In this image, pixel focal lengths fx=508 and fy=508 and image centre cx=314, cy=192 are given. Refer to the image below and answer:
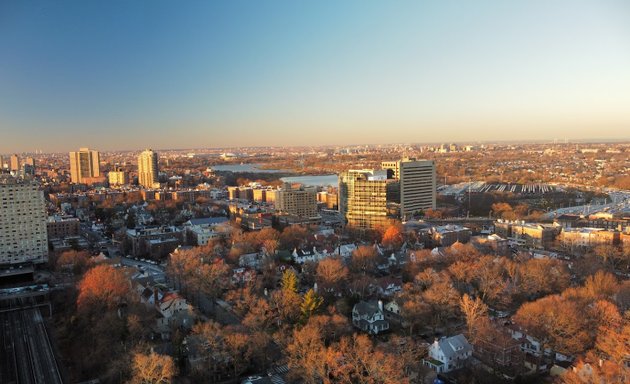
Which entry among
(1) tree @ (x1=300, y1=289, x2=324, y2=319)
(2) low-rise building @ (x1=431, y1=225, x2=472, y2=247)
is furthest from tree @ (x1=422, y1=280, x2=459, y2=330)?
(2) low-rise building @ (x1=431, y1=225, x2=472, y2=247)

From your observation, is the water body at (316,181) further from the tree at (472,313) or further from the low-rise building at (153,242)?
the tree at (472,313)

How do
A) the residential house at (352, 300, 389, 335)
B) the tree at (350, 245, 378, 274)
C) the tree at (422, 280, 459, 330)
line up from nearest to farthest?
the tree at (422, 280, 459, 330), the residential house at (352, 300, 389, 335), the tree at (350, 245, 378, 274)

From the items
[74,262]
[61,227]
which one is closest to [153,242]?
[74,262]

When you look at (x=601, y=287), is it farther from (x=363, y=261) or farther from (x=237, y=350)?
(x=237, y=350)

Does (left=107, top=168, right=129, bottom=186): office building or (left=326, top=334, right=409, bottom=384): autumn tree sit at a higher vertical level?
(left=107, top=168, right=129, bottom=186): office building

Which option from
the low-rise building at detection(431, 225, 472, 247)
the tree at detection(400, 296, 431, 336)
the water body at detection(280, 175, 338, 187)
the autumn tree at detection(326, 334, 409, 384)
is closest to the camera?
the autumn tree at detection(326, 334, 409, 384)

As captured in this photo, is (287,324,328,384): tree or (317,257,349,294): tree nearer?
(287,324,328,384): tree

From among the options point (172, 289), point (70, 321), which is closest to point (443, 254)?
point (172, 289)

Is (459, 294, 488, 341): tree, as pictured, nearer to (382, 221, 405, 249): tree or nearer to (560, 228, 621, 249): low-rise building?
(382, 221, 405, 249): tree
